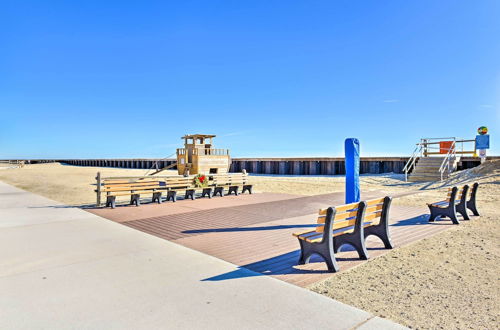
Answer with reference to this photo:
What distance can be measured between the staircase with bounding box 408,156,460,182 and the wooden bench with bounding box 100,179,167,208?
14.4 metres

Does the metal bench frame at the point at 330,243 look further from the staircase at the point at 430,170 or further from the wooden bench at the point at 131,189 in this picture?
the staircase at the point at 430,170

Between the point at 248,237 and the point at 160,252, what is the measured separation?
1643mm

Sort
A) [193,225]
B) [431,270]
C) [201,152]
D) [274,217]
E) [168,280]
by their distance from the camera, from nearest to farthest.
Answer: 1. [168,280]
2. [431,270]
3. [193,225]
4. [274,217]
5. [201,152]

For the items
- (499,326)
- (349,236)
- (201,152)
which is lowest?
(499,326)

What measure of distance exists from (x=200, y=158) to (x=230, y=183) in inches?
261

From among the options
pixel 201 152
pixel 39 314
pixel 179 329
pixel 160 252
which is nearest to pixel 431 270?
pixel 179 329

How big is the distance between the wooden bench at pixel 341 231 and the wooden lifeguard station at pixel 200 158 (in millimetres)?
14476

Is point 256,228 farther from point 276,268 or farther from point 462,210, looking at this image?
point 462,210

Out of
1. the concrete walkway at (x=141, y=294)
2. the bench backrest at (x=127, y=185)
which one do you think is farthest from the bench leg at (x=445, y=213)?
the bench backrest at (x=127, y=185)

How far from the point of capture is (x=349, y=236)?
4746 millimetres

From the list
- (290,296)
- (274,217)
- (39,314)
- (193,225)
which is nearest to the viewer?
(39,314)

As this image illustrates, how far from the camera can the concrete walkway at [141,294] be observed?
2.89m

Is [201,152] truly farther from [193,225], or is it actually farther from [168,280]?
[168,280]

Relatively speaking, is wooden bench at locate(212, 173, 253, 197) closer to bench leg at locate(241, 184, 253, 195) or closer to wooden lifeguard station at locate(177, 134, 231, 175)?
bench leg at locate(241, 184, 253, 195)
